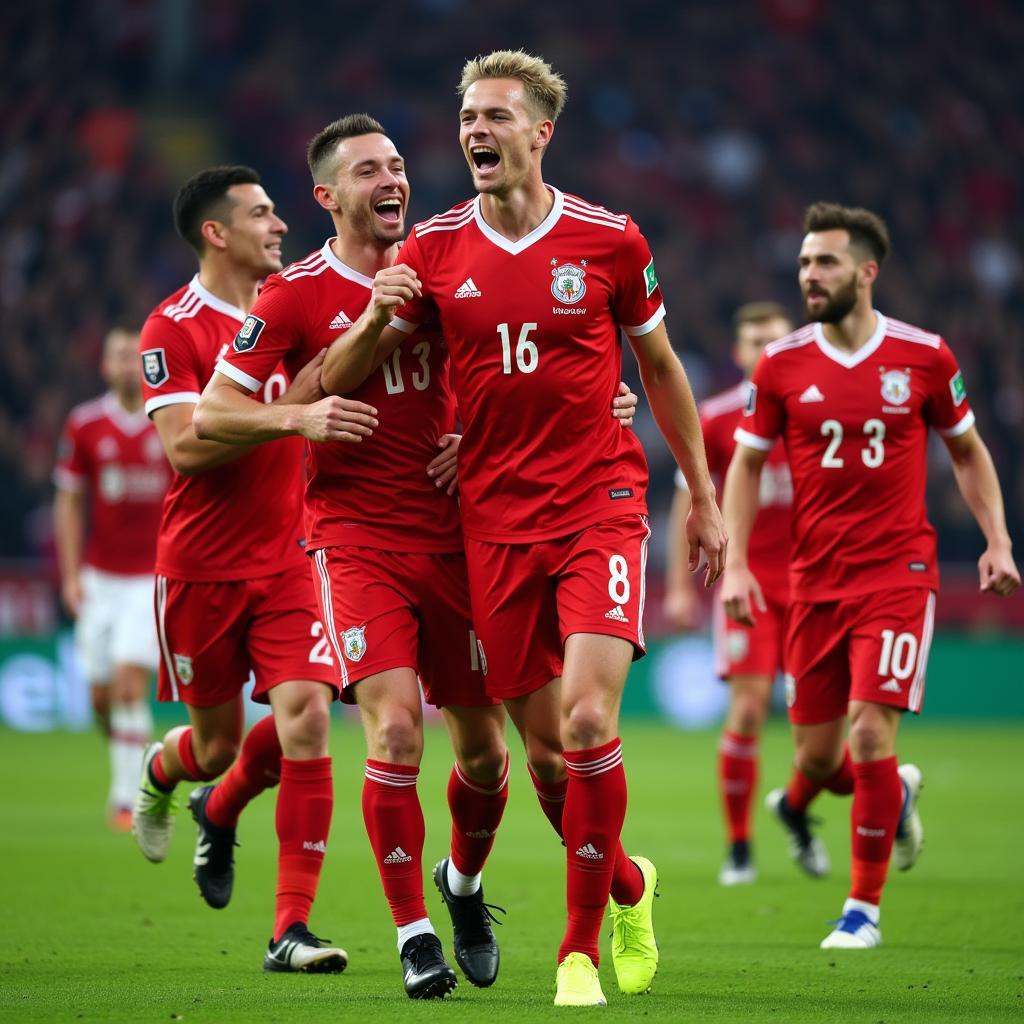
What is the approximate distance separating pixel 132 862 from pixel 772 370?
4324 millimetres

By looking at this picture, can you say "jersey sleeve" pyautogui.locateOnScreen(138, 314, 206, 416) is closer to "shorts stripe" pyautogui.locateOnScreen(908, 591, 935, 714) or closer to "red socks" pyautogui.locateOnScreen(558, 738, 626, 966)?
"red socks" pyautogui.locateOnScreen(558, 738, 626, 966)

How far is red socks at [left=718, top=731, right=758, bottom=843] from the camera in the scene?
8992 millimetres

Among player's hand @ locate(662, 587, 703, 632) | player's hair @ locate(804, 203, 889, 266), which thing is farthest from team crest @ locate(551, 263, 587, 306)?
player's hand @ locate(662, 587, 703, 632)

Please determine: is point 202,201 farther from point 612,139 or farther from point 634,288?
point 612,139

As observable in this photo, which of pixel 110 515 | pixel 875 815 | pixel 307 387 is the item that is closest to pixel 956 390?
pixel 875 815

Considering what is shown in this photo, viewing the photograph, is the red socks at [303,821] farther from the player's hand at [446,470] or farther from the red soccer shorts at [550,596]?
the player's hand at [446,470]

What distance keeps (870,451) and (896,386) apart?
11.1 inches

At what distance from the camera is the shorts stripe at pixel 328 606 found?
547 cm

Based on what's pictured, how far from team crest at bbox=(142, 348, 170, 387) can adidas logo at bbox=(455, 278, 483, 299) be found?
1.54m

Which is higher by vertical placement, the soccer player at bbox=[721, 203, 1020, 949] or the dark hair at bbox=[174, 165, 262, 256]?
the dark hair at bbox=[174, 165, 262, 256]

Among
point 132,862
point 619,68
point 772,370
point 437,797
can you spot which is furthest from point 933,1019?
point 619,68

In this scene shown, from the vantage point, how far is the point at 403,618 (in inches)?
218

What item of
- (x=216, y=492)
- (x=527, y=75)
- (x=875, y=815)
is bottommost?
(x=875, y=815)

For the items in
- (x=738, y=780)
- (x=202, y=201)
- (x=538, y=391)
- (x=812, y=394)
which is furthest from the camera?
(x=738, y=780)
